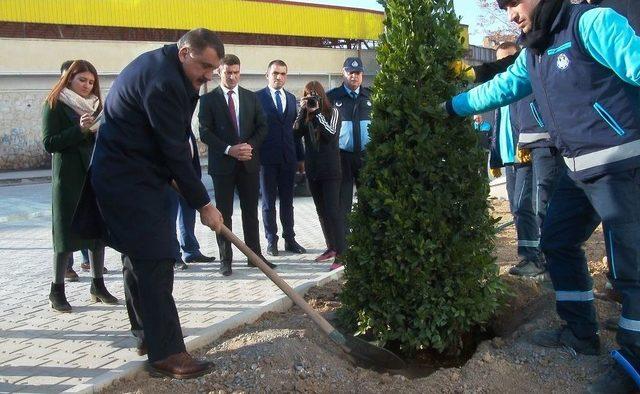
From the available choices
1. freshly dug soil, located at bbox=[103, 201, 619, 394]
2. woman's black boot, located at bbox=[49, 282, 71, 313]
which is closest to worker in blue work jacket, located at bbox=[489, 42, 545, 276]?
freshly dug soil, located at bbox=[103, 201, 619, 394]

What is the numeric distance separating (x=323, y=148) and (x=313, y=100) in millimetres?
527

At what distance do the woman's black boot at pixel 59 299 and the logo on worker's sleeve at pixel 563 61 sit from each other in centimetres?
417

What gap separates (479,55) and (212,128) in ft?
99.6

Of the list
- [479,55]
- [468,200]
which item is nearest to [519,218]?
[468,200]

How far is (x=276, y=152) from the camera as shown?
759 cm

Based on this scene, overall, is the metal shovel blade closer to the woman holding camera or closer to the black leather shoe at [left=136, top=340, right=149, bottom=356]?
the black leather shoe at [left=136, top=340, right=149, bottom=356]

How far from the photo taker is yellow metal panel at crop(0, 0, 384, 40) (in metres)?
25.9

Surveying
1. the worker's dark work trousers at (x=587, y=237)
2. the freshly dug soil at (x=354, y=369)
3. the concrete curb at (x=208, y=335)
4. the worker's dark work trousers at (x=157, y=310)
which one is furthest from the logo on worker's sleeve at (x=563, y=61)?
the concrete curb at (x=208, y=335)

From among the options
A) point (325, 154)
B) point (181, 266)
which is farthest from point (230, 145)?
point (181, 266)

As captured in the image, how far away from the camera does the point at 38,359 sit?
4.36 m

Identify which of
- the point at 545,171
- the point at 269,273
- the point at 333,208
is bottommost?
the point at 269,273

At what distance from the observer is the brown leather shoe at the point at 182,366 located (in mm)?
3723

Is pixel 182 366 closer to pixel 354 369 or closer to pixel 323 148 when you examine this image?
pixel 354 369

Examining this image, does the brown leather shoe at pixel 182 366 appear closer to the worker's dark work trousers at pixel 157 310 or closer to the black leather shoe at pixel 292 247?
the worker's dark work trousers at pixel 157 310
